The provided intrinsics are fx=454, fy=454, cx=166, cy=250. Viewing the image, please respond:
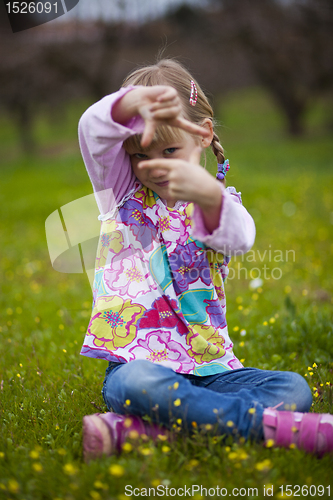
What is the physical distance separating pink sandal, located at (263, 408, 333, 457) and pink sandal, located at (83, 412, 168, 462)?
18.2 inches

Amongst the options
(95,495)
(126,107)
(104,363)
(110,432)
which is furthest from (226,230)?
(104,363)

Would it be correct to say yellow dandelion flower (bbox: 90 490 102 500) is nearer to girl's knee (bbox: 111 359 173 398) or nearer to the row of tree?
girl's knee (bbox: 111 359 173 398)

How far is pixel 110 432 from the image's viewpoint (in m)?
1.94

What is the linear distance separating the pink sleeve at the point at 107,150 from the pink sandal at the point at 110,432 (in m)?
1.06

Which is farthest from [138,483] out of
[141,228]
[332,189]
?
[332,189]

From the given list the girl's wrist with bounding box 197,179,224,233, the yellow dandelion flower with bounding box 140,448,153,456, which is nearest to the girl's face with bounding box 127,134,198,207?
the girl's wrist with bounding box 197,179,224,233

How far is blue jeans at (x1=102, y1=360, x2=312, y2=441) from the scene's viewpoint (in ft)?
6.47

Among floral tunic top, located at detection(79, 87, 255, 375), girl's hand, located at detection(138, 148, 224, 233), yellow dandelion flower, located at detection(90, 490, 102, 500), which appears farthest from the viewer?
floral tunic top, located at detection(79, 87, 255, 375)

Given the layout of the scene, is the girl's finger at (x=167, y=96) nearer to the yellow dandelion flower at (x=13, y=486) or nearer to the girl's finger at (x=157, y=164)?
the girl's finger at (x=157, y=164)

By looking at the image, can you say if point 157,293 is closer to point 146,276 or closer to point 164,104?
point 146,276

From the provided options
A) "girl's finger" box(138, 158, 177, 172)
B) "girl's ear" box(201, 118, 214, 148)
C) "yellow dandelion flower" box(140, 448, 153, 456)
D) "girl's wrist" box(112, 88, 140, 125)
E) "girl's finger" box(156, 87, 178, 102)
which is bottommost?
"yellow dandelion flower" box(140, 448, 153, 456)

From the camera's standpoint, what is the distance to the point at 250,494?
165cm

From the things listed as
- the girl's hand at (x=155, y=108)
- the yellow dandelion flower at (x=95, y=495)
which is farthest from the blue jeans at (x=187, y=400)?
the girl's hand at (x=155, y=108)

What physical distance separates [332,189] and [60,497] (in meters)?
7.52
